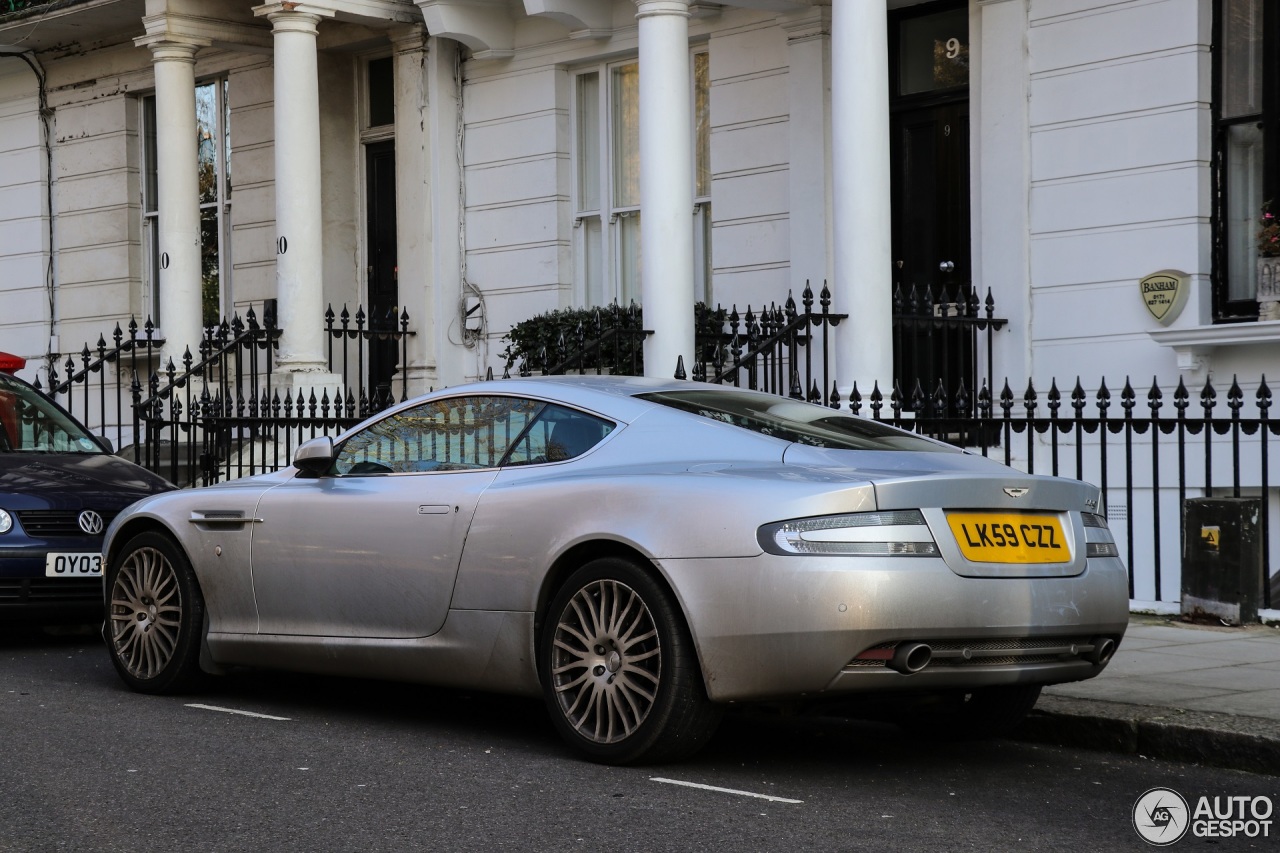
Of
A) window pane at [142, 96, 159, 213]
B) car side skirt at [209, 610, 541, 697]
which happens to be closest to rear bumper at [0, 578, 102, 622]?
car side skirt at [209, 610, 541, 697]

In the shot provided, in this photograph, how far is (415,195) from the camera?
1627 centimetres

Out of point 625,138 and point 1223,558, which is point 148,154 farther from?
point 1223,558

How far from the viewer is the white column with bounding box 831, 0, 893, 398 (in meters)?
11.4

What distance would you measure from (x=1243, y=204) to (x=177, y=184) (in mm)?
9709

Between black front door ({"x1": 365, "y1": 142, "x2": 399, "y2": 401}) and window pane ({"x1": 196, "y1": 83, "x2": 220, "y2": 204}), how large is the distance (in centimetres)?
224

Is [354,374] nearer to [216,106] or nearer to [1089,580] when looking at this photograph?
[216,106]

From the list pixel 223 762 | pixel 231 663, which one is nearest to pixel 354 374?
pixel 231 663

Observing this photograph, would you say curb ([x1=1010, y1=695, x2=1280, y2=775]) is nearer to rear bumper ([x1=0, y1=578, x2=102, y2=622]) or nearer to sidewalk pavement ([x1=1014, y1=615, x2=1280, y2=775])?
sidewalk pavement ([x1=1014, y1=615, x2=1280, y2=775])

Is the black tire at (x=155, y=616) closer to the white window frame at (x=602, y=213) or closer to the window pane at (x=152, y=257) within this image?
the white window frame at (x=602, y=213)

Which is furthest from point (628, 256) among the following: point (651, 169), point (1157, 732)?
point (1157, 732)

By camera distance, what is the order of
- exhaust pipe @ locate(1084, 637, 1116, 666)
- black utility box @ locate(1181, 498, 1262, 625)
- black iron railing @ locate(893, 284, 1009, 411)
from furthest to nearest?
black iron railing @ locate(893, 284, 1009, 411)
black utility box @ locate(1181, 498, 1262, 625)
exhaust pipe @ locate(1084, 637, 1116, 666)

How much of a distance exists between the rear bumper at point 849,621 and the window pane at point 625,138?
1037 centimetres

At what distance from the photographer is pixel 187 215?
1602cm

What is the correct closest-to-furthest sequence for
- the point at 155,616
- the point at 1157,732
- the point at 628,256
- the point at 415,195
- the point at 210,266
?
the point at 1157,732, the point at 155,616, the point at 628,256, the point at 415,195, the point at 210,266
